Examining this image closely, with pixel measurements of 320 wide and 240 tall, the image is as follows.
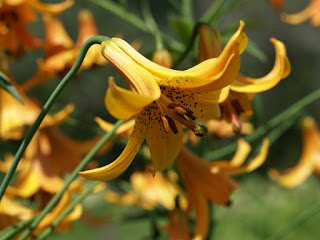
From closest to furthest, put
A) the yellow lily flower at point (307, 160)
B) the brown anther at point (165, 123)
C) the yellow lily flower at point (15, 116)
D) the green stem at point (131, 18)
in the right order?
1. the brown anther at point (165, 123)
2. the yellow lily flower at point (15, 116)
3. the green stem at point (131, 18)
4. the yellow lily flower at point (307, 160)

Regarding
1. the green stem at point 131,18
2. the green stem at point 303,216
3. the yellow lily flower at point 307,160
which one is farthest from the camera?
the yellow lily flower at point 307,160

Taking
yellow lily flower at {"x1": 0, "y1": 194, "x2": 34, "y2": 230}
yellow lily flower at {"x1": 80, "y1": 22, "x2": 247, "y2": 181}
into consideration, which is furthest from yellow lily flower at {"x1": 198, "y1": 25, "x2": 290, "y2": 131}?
yellow lily flower at {"x1": 0, "y1": 194, "x2": 34, "y2": 230}

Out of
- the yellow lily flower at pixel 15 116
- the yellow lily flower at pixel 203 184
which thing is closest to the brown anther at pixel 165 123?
the yellow lily flower at pixel 203 184

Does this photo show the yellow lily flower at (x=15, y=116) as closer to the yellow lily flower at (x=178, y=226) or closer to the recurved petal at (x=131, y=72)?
the yellow lily flower at (x=178, y=226)

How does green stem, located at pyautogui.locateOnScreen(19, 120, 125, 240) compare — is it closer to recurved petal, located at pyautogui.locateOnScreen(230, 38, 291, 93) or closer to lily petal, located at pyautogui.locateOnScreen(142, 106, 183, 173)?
lily petal, located at pyautogui.locateOnScreen(142, 106, 183, 173)

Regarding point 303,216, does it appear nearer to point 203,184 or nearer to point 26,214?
point 203,184

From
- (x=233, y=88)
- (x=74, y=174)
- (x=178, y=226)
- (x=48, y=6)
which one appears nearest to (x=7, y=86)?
(x=74, y=174)

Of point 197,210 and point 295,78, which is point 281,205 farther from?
point 295,78
